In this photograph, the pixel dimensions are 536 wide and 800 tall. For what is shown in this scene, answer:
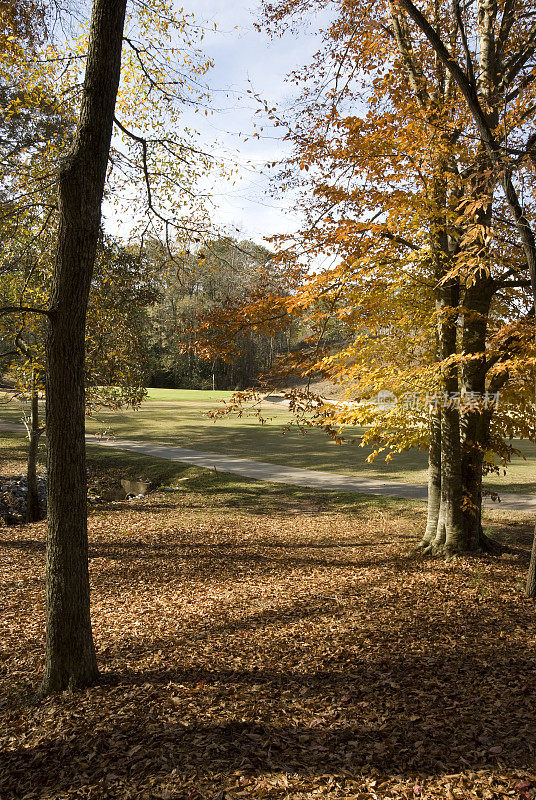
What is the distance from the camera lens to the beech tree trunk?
3.70 m

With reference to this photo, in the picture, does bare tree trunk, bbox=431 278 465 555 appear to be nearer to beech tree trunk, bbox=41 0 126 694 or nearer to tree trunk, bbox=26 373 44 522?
beech tree trunk, bbox=41 0 126 694

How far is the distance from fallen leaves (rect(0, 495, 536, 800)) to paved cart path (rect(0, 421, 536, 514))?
4731mm

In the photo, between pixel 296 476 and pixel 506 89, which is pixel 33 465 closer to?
pixel 296 476

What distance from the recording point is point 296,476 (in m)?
14.4

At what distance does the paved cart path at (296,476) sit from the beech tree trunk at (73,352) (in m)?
8.82

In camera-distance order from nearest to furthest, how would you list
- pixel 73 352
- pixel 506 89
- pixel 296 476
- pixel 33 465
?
pixel 73 352 → pixel 506 89 → pixel 33 465 → pixel 296 476

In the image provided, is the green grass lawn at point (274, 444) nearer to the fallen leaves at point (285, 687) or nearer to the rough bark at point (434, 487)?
the rough bark at point (434, 487)

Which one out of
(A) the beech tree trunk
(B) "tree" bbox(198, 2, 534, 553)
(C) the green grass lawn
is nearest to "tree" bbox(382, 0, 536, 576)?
(B) "tree" bbox(198, 2, 534, 553)

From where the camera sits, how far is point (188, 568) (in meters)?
7.43

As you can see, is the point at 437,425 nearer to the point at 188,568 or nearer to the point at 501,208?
the point at 501,208

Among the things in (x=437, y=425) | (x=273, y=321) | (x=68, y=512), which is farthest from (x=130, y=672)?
(x=437, y=425)

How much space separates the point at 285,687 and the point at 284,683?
0.06 m

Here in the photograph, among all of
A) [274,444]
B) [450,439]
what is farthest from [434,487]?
[274,444]

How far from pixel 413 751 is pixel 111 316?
299 inches
